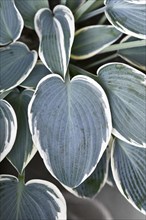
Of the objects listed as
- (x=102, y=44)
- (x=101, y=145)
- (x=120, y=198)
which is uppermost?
(x=102, y=44)

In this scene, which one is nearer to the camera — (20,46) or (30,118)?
(30,118)

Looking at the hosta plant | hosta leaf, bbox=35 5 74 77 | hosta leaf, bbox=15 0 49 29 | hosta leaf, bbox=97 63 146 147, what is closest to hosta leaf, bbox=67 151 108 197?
the hosta plant

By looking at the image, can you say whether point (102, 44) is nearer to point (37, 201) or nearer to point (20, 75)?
point (20, 75)

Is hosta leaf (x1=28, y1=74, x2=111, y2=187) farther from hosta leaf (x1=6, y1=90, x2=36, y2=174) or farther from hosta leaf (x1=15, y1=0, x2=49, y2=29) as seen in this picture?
hosta leaf (x1=15, y1=0, x2=49, y2=29)

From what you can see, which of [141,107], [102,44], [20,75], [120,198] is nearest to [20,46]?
[20,75]

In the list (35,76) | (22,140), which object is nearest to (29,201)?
(22,140)

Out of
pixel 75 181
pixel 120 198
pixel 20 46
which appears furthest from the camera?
pixel 120 198

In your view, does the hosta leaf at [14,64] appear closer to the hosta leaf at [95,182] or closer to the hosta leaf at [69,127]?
the hosta leaf at [69,127]

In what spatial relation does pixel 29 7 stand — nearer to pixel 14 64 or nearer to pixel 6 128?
pixel 14 64
